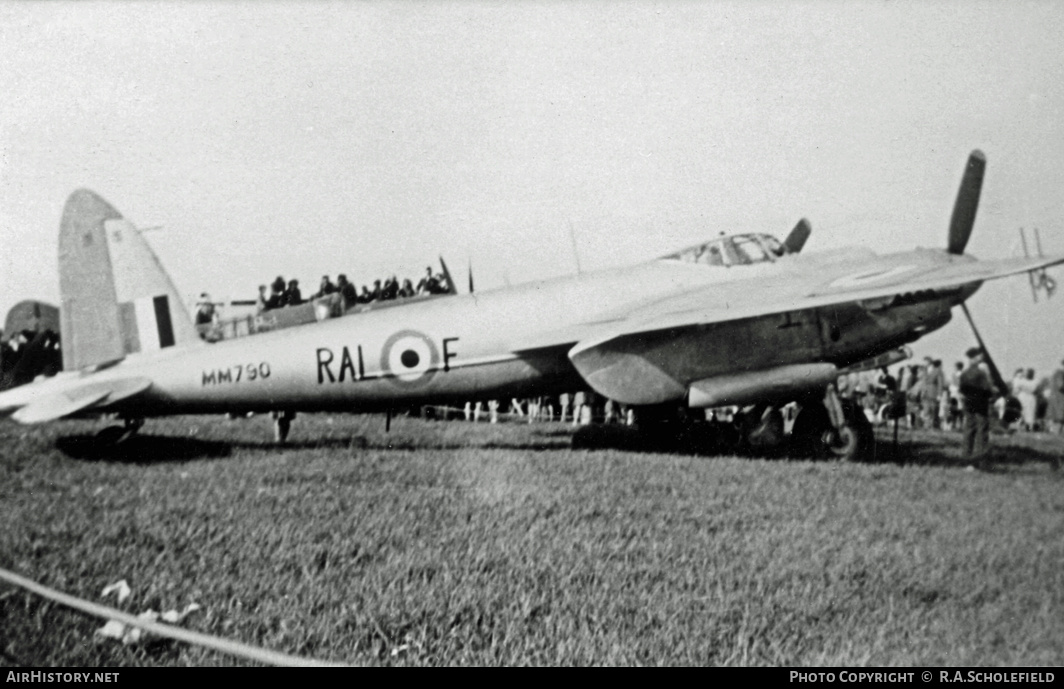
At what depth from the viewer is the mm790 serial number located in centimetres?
663

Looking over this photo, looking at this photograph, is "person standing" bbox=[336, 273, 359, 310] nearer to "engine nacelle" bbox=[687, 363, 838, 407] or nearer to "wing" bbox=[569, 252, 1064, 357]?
"wing" bbox=[569, 252, 1064, 357]

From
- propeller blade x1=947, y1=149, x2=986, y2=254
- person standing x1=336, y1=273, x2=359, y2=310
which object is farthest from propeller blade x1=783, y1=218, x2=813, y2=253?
person standing x1=336, y1=273, x2=359, y2=310

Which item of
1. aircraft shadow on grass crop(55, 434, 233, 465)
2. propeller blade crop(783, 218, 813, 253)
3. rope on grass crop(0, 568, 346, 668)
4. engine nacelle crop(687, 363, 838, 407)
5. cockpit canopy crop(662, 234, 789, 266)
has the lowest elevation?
rope on grass crop(0, 568, 346, 668)

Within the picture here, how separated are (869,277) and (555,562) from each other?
4.83 metres

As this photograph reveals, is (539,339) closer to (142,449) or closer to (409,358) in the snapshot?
(409,358)

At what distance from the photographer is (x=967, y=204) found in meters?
5.14

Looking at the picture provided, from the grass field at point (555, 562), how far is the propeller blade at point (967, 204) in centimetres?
158

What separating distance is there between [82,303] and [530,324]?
→ 14.0ft

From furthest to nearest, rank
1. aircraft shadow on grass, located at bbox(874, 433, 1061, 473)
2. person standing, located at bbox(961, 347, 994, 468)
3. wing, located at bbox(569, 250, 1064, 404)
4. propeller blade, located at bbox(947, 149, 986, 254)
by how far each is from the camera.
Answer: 1. wing, located at bbox(569, 250, 1064, 404)
2. person standing, located at bbox(961, 347, 994, 468)
3. aircraft shadow on grass, located at bbox(874, 433, 1061, 473)
4. propeller blade, located at bbox(947, 149, 986, 254)

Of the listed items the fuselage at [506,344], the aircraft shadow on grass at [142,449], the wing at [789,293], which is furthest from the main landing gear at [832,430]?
the aircraft shadow on grass at [142,449]

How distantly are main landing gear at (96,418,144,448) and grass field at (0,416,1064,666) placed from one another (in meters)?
1.08

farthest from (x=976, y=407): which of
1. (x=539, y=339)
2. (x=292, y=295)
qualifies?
(x=292, y=295)
